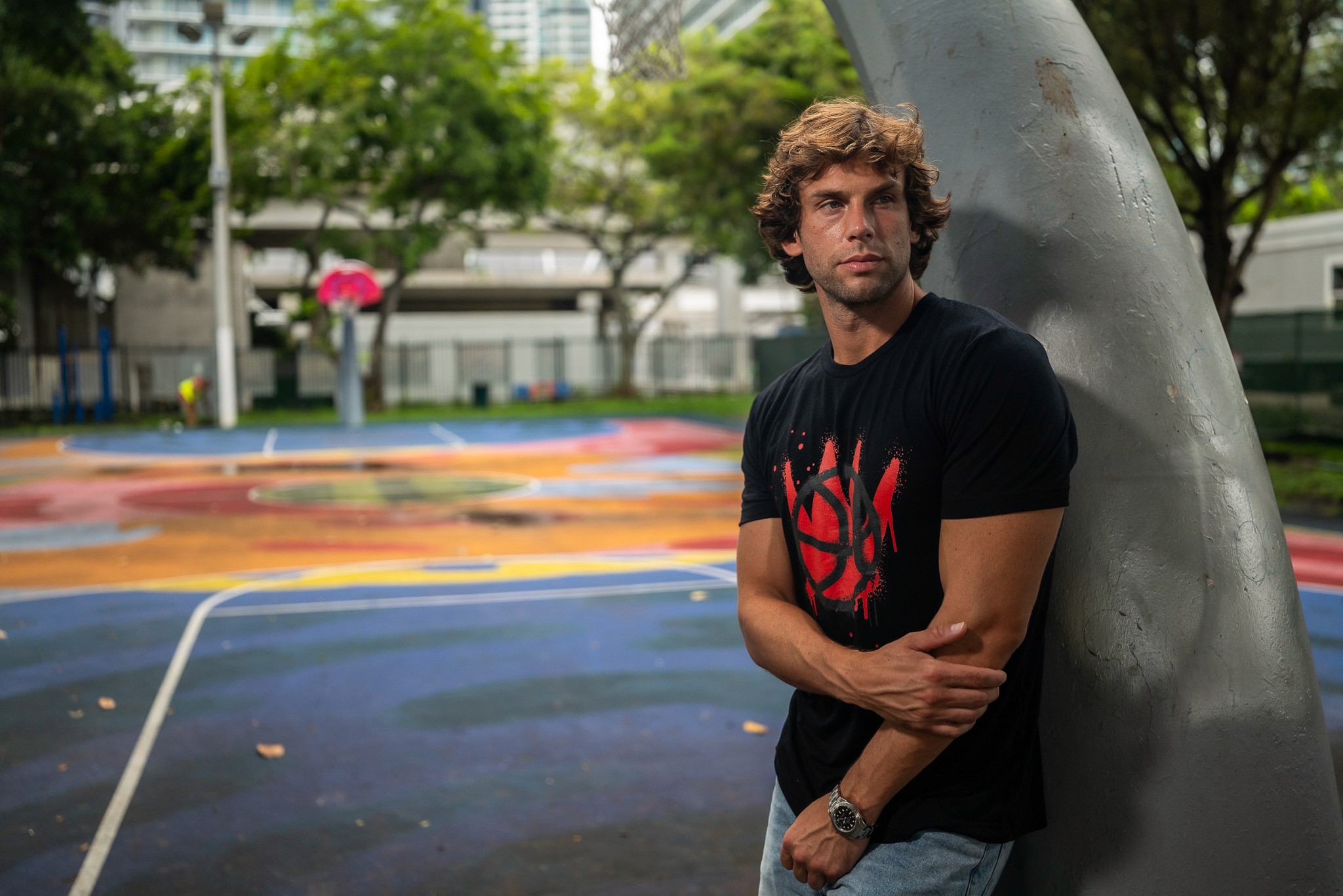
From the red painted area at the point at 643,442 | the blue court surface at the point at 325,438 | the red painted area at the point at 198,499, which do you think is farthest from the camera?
the blue court surface at the point at 325,438

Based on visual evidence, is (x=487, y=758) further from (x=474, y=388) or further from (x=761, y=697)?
(x=474, y=388)

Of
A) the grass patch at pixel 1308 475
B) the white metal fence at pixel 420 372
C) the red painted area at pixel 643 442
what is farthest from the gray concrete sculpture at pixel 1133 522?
the white metal fence at pixel 420 372

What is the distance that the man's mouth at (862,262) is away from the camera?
91.6 inches

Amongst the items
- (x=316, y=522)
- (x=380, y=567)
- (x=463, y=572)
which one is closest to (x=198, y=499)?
(x=316, y=522)

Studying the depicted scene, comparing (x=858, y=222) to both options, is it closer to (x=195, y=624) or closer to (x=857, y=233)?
(x=857, y=233)

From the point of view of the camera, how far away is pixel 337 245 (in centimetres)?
3731

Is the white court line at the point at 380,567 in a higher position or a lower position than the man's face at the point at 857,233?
lower

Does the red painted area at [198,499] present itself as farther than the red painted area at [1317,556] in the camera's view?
Yes

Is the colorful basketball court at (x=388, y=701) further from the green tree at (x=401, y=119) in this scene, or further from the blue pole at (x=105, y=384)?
the green tree at (x=401, y=119)

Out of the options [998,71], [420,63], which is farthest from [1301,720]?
[420,63]

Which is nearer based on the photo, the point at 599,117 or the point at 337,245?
the point at 337,245

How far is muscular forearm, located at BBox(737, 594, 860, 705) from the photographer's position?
7.61 feet

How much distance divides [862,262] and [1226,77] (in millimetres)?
18661

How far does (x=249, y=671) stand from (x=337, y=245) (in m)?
31.7
